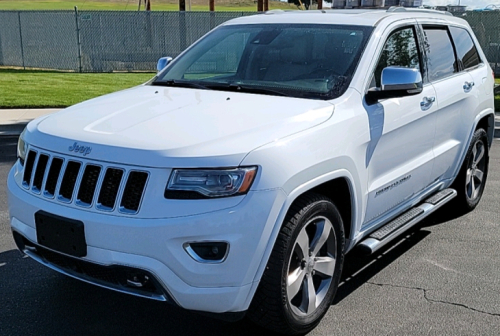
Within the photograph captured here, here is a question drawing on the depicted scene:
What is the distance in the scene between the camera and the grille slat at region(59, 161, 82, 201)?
334 centimetres

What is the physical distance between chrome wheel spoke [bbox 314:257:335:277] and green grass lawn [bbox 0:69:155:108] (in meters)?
10.3

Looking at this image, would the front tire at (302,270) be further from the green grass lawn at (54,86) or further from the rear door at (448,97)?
the green grass lawn at (54,86)

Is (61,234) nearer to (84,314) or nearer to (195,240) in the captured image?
(195,240)

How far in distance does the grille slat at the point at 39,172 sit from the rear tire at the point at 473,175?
3878 mm

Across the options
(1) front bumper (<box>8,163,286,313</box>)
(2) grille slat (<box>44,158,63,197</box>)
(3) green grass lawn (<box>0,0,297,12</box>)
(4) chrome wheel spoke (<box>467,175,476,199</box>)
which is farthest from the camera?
(3) green grass lawn (<box>0,0,297,12</box>)

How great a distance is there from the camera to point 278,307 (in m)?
3.39

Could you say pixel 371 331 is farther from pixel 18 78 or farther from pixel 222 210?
pixel 18 78

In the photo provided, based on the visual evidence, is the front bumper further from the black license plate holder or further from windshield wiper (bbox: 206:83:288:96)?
windshield wiper (bbox: 206:83:288:96)

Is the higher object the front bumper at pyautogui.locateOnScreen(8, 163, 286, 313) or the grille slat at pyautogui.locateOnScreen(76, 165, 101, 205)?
the grille slat at pyautogui.locateOnScreen(76, 165, 101, 205)

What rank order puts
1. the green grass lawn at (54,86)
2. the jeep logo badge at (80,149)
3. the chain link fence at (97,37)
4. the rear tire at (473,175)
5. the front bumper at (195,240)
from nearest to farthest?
the front bumper at (195,240), the jeep logo badge at (80,149), the rear tire at (473,175), the green grass lawn at (54,86), the chain link fence at (97,37)

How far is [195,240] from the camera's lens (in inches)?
120

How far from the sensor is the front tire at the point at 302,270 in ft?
10.9

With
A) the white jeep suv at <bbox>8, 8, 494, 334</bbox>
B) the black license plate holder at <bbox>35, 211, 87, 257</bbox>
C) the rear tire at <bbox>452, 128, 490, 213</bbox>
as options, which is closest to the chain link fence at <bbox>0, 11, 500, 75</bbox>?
the rear tire at <bbox>452, 128, 490, 213</bbox>

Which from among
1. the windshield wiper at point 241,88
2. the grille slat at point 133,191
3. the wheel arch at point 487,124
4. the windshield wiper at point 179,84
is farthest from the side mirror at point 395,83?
the wheel arch at point 487,124
